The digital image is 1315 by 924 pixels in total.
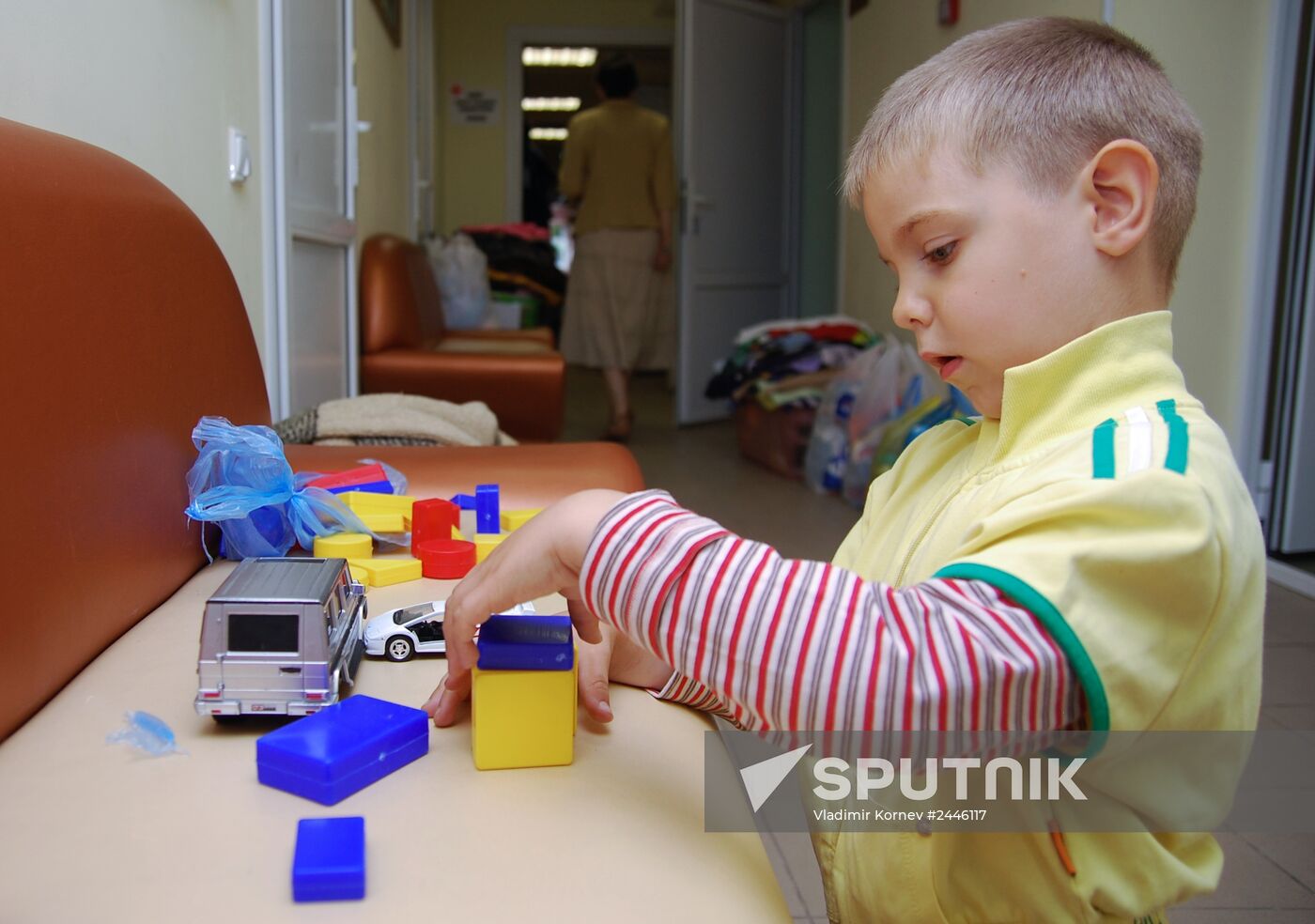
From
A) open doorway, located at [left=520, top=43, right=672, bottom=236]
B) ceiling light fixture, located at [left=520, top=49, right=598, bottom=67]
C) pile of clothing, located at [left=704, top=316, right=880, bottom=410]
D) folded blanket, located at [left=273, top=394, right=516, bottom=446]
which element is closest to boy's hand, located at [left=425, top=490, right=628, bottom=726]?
folded blanket, located at [left=273, top=394, right=516, bottom=446]

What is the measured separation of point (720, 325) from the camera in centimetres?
609

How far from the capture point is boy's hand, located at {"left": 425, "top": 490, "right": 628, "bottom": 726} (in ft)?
2.22

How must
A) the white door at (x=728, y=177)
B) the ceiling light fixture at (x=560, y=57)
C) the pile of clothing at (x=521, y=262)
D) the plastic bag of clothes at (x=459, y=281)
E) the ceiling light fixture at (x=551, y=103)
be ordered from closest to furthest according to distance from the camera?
the plastic bag of clothes at (x=459, y=281)
the white door at (x=728, y=177)
the pile of clothing at (x=521, y=262)
the ceiling light fixture at (x=560, y=57)
the ceiling light fixture at (x=551, y=103)

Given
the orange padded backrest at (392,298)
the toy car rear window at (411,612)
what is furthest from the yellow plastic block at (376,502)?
the orange padded backrest at (392,298)

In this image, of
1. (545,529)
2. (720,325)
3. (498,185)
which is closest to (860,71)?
(720,325)

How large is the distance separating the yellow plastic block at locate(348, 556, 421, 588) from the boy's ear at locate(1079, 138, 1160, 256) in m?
0.74

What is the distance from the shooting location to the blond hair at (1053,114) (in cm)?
76

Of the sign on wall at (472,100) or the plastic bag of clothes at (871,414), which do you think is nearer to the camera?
the plastic bag of clothes at (871,414)

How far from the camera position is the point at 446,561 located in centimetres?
114

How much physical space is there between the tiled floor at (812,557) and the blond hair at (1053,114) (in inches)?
44.5

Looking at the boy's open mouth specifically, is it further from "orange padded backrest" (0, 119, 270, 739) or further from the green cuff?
"orange padded backrest" (0, 119, 270, 739)

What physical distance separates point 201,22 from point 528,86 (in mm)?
11645

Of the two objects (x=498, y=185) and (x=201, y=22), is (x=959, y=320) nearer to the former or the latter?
(x=201, y=22)

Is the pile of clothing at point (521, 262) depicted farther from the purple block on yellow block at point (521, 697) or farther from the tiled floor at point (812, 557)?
the purple block on yellow block at point (521, 697)
